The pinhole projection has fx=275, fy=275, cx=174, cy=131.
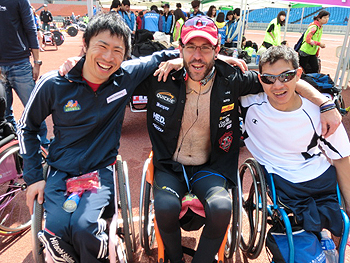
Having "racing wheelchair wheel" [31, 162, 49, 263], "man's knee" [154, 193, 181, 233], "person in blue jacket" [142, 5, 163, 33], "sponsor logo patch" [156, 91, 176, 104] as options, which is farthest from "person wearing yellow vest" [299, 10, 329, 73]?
"racing wheelchair wheel" [31, 162, 49, 263]

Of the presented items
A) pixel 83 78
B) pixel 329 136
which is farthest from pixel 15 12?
pixel 329 136

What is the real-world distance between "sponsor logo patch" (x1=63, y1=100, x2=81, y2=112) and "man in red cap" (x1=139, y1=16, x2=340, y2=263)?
537mm

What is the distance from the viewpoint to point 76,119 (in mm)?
1887

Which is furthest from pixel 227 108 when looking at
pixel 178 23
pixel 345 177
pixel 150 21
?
pixel 150 21

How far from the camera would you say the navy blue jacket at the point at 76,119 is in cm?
183

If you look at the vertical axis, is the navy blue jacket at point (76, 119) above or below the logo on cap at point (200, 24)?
below

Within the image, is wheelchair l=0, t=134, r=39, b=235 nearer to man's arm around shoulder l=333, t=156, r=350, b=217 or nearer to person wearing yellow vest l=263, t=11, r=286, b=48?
man's arm around shoulder l=333, t=156, r=350, b=217

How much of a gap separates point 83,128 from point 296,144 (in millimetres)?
1525

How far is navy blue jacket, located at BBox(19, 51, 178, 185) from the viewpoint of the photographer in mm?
1825

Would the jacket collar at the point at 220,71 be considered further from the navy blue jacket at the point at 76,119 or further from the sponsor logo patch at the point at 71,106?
the sponsor logo patch at the point at 71,106

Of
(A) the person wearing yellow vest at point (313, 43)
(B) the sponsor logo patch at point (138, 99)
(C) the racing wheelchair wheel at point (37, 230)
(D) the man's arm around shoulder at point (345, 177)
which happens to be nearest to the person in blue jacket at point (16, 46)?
(B) the sponsor logo patch at point (138, 99)

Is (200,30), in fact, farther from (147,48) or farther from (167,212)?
(147,48)

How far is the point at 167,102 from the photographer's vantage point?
2029mm

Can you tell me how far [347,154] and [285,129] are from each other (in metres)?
0.45
